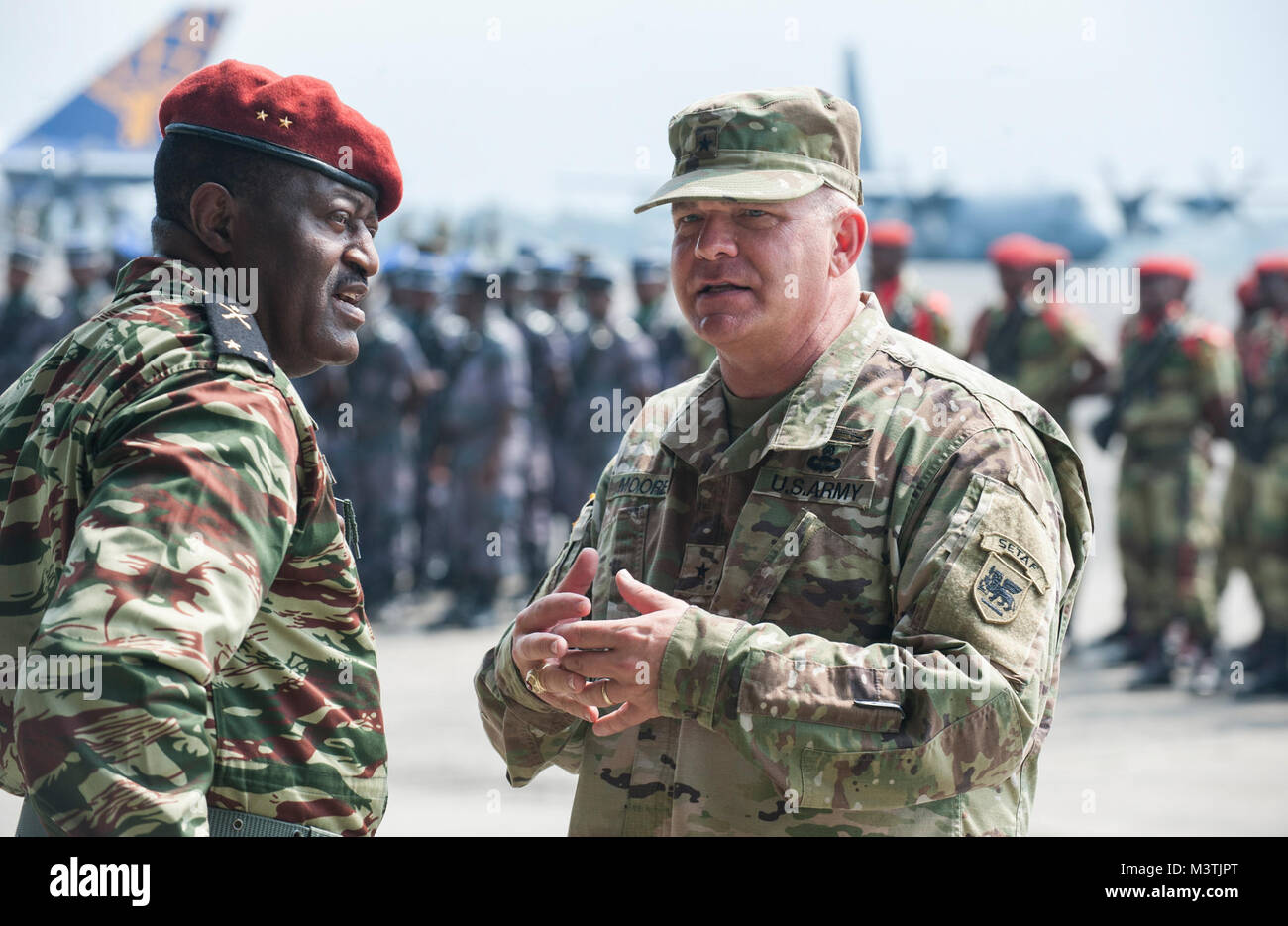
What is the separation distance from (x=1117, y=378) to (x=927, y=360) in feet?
23.0

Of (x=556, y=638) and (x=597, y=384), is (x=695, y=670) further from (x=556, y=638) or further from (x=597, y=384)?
(x=597, y=384)

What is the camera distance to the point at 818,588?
2596 mm

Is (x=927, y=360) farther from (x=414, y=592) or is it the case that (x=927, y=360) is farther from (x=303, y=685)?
(x=414, y=592)

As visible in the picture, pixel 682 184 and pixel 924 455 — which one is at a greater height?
pixel 682 184

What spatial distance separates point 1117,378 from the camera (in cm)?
934

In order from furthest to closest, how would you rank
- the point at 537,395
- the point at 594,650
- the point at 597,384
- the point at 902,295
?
the point at 537,395 < the point at 597,384 < the point at 902,295 < the point at 594,650

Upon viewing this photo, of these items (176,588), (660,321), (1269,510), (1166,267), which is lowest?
(1269,510)

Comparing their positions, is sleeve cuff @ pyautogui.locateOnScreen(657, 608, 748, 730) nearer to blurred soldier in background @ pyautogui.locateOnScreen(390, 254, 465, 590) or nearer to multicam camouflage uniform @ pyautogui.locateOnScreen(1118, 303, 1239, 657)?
multicam camouflage uniform @ pyautogui.locateOnScreen(1118, 303, 1239, 657)

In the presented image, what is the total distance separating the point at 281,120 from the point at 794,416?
106 centimetres

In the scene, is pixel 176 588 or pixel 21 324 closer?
pixel 176 588

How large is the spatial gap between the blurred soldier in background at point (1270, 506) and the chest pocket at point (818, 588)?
6.81 metres

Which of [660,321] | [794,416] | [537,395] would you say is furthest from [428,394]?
[794,416]
